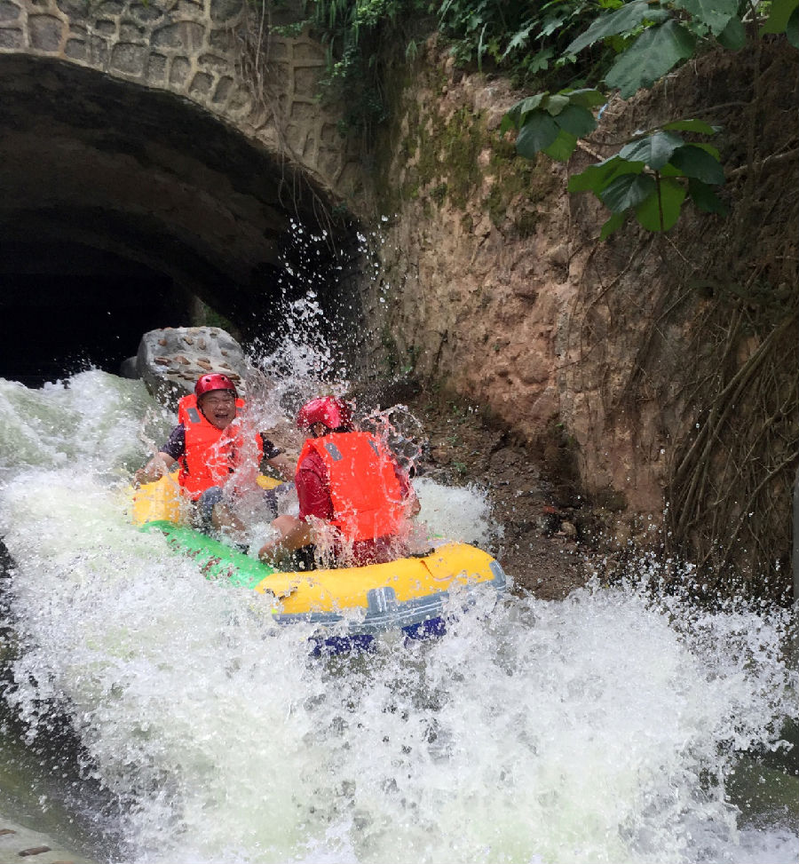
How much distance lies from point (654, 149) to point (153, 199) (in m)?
6.25

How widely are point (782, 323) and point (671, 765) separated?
1997mm

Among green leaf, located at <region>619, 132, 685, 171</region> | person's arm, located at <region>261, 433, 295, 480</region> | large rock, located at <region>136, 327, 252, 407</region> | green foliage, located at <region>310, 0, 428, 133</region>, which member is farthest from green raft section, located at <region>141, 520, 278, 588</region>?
green foliage, located at <region>310, 0, 428, 133</region>

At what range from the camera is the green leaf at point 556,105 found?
3.00 meters

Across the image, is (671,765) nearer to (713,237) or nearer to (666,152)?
(666,152)

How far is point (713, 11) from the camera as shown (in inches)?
106

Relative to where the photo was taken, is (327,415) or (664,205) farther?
(327,415)

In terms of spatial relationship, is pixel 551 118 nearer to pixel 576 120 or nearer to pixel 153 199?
pixel 576 120

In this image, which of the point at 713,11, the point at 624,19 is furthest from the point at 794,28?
the point at 624,19

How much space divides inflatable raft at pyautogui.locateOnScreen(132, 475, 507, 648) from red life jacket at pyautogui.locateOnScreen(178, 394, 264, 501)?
0.71m

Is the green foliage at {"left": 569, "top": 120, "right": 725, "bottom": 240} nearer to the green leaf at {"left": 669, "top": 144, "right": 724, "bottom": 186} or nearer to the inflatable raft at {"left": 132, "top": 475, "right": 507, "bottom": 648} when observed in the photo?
the green leaf at {"left": 669, "top": 144, "right": 724, "bottom": 186}

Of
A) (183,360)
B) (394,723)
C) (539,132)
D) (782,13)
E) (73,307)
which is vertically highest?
(73,307)

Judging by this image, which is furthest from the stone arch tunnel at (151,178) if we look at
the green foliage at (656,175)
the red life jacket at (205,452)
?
the green foliage at (656,175)

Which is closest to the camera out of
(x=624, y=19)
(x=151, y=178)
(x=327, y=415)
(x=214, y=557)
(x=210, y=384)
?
(x=624, y=19)

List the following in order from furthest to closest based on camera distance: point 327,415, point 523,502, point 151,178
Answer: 1. point 151,178
2. point 523,502
3. point 327,415
